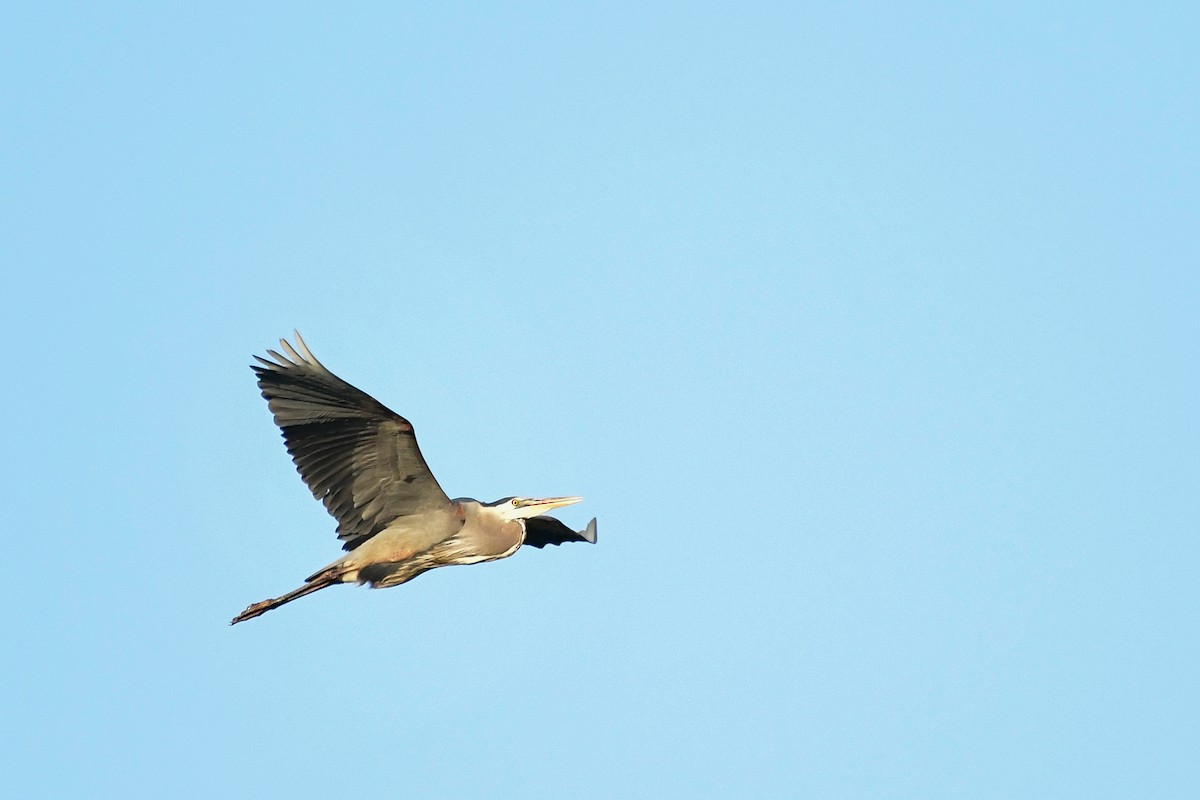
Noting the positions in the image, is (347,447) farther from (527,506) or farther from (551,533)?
(551,533)

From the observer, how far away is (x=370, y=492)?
12.1 metres

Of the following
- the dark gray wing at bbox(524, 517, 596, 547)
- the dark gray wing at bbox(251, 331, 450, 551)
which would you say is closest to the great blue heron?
the dark gray wing at bbox(251, 331, 450, 551)

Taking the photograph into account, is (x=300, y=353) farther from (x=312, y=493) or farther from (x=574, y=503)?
(x=574, y=503)

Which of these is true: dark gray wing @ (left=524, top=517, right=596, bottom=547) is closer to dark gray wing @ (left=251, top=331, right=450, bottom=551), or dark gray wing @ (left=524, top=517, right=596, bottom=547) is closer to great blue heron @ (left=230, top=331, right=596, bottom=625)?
great blue heron @ (left=230, top=331, right=596, bottom=625)

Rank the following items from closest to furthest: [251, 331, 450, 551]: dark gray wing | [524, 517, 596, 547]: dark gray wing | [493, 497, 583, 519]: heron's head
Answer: [251, 331, 450, 551]: dark gray wing
[493, 497, 583, 519]: heron's head
[524, 517, 596, 547]: dark gray wing

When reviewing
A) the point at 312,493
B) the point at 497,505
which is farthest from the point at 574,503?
the point at 312,493

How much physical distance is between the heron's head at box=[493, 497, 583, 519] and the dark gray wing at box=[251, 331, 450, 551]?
2.40 feet

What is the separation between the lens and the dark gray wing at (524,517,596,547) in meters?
14.1

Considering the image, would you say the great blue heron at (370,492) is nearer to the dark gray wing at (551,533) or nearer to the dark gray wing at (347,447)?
the dark gray wing at (347,447)

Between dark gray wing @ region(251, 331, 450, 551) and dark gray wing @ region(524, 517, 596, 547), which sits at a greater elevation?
dark gray wing @ region(251, 331, 450, 551)

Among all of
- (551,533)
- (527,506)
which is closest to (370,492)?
(527,506)

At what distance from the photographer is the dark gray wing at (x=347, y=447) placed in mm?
11414

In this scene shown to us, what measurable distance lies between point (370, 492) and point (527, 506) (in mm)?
1620

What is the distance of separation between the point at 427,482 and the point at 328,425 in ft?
3.20
